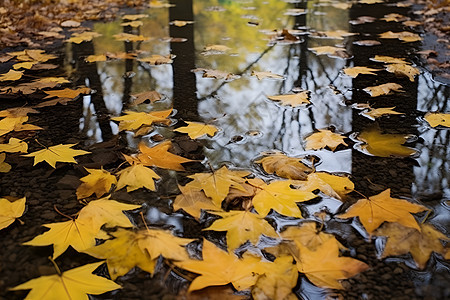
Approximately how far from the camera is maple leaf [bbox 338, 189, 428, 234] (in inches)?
47.9

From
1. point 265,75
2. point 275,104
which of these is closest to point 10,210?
point 275,104

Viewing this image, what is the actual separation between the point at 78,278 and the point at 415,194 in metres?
1.10

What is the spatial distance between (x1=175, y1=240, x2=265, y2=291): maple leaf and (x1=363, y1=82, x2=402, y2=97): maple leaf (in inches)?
60.9

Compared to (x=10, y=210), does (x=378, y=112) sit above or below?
above

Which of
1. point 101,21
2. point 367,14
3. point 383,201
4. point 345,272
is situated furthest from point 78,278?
point 367,14

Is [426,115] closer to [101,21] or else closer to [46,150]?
[46,150]

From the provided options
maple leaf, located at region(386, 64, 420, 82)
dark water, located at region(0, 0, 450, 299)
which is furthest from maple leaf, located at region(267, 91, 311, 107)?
maple leaf, located at region(386, 64, 420, 82)

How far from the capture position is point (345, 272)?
1.04 meters

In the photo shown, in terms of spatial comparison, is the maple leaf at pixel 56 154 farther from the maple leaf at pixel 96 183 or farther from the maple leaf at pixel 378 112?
the maple leaf at pixel 378 112

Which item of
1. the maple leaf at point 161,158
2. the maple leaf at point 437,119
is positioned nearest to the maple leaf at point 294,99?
the maple leaf at point 437,119

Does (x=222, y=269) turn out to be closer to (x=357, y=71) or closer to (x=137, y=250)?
(x=137, y=250)

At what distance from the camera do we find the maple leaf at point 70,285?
3.13ft

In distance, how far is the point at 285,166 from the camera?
1.53 metres

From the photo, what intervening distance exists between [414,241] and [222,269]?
563mm
